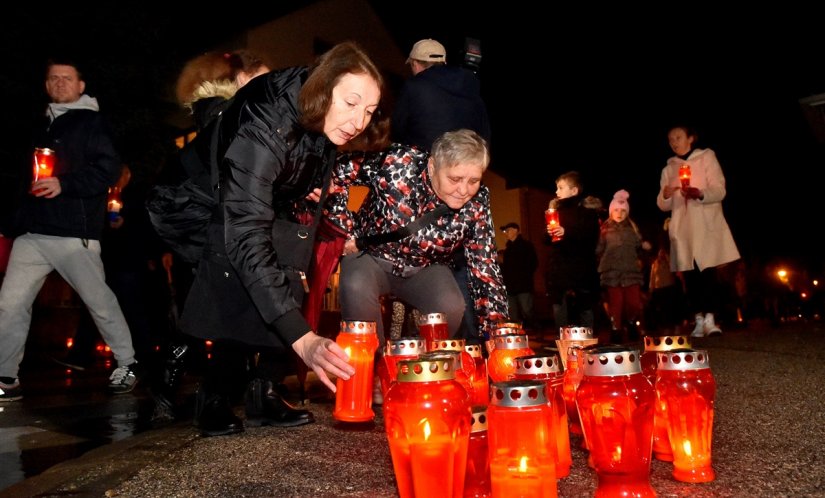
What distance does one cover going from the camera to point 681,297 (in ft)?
41.7

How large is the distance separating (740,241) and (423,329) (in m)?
22.5

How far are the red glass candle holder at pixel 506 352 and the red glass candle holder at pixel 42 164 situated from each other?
387cm

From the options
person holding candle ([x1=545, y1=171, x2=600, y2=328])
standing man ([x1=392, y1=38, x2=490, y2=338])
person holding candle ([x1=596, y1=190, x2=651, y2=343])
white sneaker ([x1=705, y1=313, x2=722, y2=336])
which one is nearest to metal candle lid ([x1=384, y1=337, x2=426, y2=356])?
standing man ([x1=392, y1=38, x2=490, y2=338])

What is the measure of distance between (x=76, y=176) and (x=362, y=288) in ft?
9.05

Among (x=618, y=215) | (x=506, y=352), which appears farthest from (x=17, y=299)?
(x=618, y=215)

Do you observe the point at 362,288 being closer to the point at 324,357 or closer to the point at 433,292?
the point at 433,292

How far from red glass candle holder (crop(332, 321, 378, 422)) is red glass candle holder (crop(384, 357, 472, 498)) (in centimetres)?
128

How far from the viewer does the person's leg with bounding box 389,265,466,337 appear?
3574 mm

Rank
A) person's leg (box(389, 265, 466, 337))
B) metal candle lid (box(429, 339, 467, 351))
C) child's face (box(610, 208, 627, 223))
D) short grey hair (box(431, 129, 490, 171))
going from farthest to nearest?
child's face (box(610, 208, 627, 223))
person's leg (box(389, 265, 466, 337))
short grey hair (box(431, 129, 490, 171))
metal candle lid (box(429, 339, 467, 351))

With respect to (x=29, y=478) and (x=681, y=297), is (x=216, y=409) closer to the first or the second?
(x=29, y=478)

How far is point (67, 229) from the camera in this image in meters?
4.61

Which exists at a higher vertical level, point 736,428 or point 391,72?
point 391,72

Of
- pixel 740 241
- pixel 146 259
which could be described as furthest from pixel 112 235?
pixel 740 241

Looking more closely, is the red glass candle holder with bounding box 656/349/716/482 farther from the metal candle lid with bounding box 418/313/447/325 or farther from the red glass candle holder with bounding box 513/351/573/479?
the metal candle lid with bounding box 418/313/447/325
